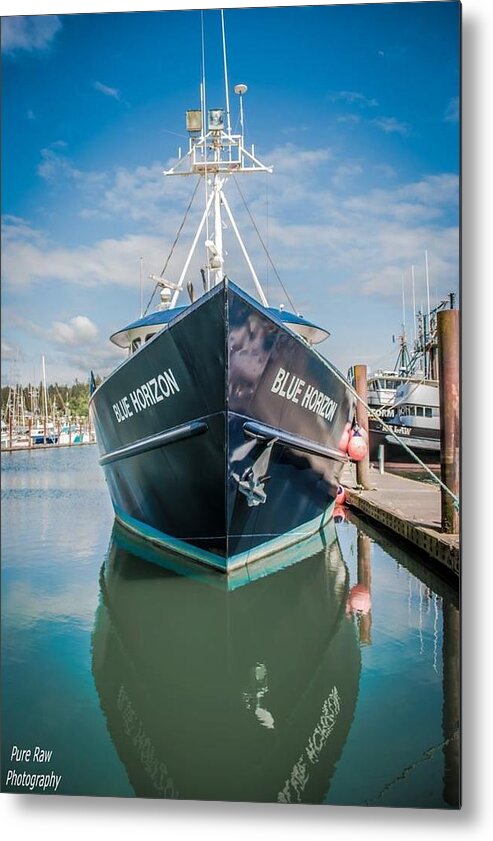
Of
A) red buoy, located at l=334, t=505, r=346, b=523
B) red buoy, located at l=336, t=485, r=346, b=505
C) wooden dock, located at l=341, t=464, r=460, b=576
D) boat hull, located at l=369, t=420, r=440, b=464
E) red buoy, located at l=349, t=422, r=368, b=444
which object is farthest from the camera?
red buoy, located at l=334, t=505, r=346, b=523

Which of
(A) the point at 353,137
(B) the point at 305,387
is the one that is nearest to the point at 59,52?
(A) the point at 353,137

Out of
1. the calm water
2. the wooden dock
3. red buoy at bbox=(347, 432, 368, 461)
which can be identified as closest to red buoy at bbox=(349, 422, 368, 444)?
red buoy at bbox=(347, 432, 368, 461)

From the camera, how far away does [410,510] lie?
266 inches

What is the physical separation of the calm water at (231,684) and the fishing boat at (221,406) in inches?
20.2

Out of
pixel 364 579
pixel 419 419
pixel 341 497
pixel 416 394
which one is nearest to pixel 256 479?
pixel 364 579

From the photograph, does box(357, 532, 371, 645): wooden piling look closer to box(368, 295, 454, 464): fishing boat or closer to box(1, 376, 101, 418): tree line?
box(368, 295, 454, 464): fishing boat

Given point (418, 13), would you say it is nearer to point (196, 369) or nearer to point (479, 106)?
point (479, 106)

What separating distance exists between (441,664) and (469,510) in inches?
36.8

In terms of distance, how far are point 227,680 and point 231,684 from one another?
6 centimetres

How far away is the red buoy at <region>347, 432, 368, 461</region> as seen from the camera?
261 inches

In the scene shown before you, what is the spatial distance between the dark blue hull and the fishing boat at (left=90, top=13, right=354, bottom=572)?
0.04 ft

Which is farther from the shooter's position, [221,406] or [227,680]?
[221,406]

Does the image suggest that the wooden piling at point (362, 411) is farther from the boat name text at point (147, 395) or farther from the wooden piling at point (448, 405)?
the boat name text at point (147, 395)

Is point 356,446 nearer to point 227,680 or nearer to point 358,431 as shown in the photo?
point 358,431
